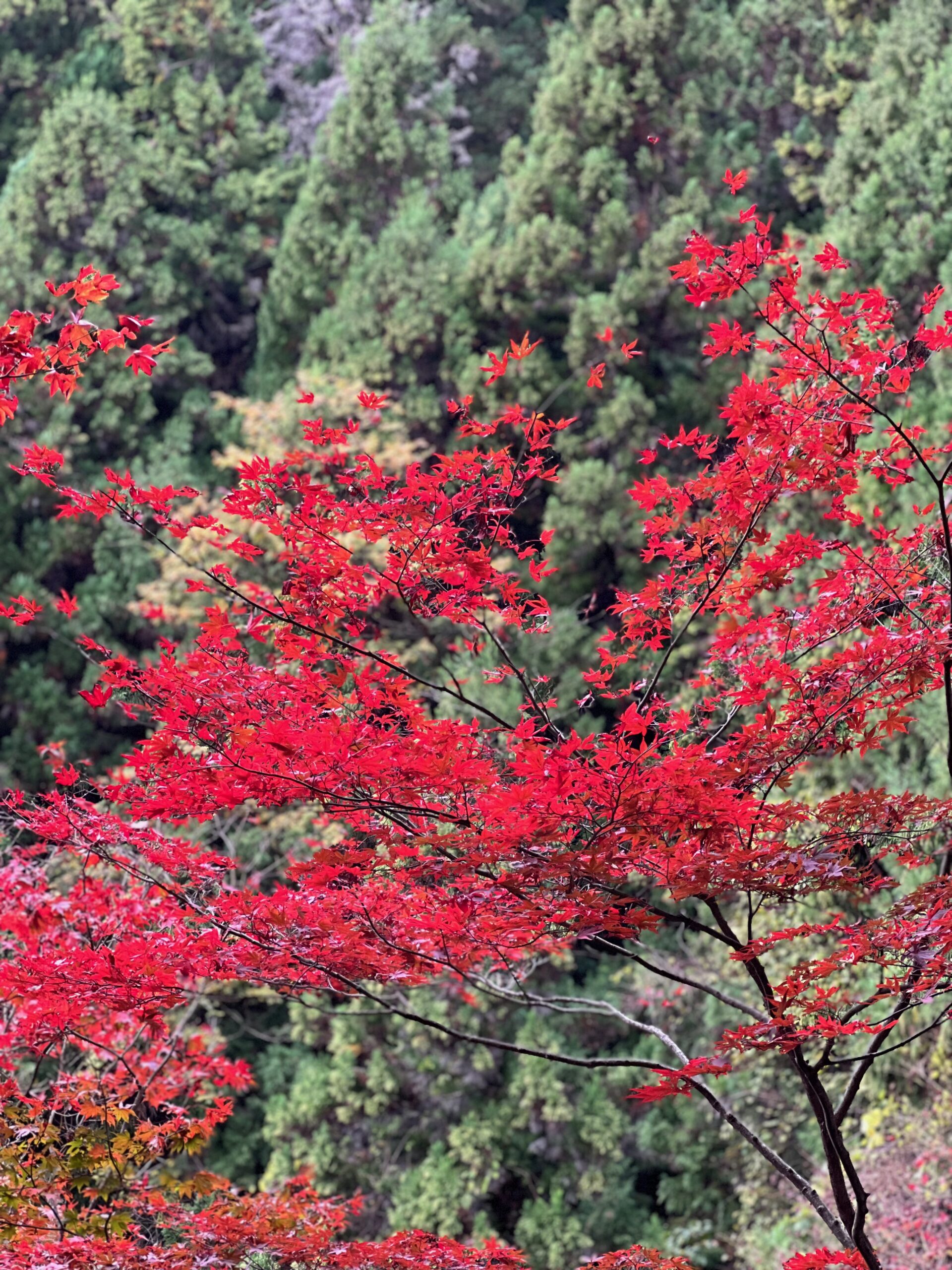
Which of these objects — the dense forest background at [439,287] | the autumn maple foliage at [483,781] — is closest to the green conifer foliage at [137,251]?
the dense forest background at [439,287]

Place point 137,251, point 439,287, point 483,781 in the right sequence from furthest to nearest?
point 137,251 < point 439,287 < point 483,781

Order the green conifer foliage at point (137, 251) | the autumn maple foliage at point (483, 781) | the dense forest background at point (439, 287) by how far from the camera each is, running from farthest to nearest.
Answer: the green conifer foliage at point (137, 251)
the dense forest background at point (439, 287)
the autumn maple foliage at point (483, 781)

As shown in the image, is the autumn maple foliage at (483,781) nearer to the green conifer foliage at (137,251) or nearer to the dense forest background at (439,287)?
the dense forest background at (439,287)

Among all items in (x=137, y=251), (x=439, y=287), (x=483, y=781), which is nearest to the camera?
(x=483, y=781)

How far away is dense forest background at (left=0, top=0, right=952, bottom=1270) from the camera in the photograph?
8.00 meters

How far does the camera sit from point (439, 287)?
412 inches

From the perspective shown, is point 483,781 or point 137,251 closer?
point 483,781

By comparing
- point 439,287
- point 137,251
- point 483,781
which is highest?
point 137,251

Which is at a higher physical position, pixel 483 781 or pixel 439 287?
pixel 439 287

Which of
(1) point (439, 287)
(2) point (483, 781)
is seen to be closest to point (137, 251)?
(1) point (439, 287)

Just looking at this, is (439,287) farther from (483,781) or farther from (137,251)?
(483,781)

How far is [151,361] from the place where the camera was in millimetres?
2518

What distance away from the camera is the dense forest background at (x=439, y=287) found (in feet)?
26.2

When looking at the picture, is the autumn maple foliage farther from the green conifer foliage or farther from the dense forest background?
the green conifer foliage
